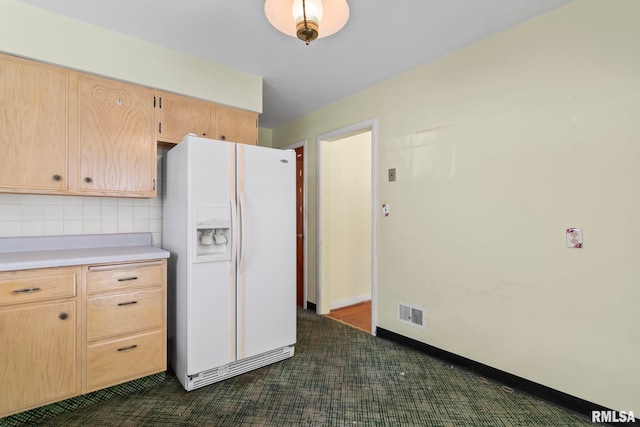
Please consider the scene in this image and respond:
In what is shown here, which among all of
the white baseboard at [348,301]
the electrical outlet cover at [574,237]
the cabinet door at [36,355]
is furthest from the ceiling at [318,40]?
the white baseboard at [348,301]

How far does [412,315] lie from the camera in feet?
9.18

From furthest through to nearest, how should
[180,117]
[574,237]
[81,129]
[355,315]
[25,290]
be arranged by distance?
[355,315]
[180,117]
[81,129]
[574,237]
[25,290]

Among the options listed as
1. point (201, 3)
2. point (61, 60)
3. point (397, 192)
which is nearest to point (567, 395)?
point (397, 192)

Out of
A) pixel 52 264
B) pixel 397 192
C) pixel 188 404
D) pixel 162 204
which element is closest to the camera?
pixel 52 264

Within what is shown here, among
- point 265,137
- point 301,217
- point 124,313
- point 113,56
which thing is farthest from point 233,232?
point 265,137

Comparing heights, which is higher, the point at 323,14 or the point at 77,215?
the point at 323,14

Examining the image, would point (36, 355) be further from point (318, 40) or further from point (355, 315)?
point (355, 315)

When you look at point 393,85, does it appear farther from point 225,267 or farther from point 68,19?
point 68,19

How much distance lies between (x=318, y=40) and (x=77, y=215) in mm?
2282

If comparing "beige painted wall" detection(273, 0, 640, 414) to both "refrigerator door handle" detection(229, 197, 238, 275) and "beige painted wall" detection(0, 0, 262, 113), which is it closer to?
"refrigerator door handle" detection(229, 197, 238, 275)

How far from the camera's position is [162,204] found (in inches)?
108

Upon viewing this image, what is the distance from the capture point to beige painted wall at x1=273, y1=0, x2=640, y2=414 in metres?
1.76

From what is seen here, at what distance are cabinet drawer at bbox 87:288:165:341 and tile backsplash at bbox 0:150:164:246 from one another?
712 millimetres

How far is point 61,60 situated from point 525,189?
129 inches
